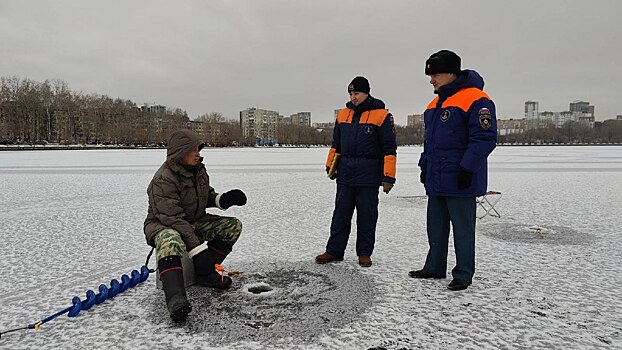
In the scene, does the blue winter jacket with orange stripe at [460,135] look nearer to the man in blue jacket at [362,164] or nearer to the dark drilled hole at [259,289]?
the man in blue jacket at [362,164]

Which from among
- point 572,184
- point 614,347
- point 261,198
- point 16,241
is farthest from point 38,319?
point 572,184

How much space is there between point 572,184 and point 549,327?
1170 centimetres

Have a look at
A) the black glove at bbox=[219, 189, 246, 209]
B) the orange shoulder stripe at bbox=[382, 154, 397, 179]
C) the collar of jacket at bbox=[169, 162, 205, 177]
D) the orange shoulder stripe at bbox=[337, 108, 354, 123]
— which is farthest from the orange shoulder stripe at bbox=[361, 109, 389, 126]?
the collar of jacket at bbox=[169, 162, 205, 177]

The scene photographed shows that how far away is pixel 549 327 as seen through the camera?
10.1 feet

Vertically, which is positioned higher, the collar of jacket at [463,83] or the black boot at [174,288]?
the collar of jacket at [463,83]

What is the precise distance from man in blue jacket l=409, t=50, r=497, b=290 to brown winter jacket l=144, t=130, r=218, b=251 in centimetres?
210

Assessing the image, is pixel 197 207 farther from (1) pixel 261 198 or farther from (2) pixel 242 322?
(1) pixel 261 198

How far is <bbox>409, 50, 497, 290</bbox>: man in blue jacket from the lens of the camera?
12.0ft

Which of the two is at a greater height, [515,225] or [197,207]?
[197,207]

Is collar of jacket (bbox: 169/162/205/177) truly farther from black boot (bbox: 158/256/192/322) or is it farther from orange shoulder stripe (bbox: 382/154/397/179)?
orange shoulder stripe (bbox: 382/154/397/179)

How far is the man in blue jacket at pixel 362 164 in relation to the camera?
178 inches

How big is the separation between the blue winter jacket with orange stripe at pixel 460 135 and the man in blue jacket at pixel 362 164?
57 centimetres

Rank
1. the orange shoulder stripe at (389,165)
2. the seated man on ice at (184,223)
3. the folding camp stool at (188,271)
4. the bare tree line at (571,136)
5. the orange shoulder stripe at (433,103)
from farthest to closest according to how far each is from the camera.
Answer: the bare tree line at (571,136) → the orange shoulder stripe at (389,165) → the orange shoulder stripe at (433,103) → the folding camp stool at (188,271) → the seated man on ice at (184,223)

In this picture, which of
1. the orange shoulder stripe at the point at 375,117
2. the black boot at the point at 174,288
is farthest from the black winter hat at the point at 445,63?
the black boot at the point at 174,288
